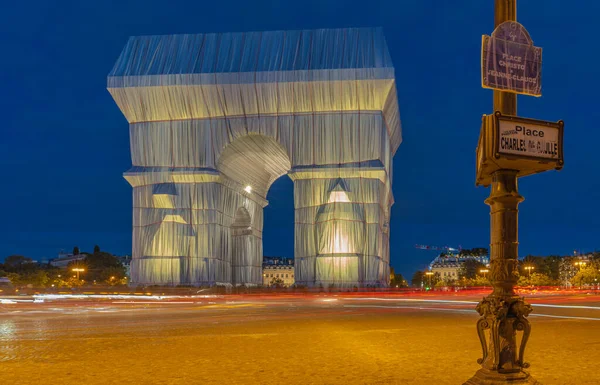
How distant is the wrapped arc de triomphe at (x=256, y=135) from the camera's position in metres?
43.4

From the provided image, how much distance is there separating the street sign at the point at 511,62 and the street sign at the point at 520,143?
314 millimetres

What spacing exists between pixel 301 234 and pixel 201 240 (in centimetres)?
732

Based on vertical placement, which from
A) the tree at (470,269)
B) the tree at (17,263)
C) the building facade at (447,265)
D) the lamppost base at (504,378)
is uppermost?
the lamppost base at (504,378)

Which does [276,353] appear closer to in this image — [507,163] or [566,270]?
[507,163]

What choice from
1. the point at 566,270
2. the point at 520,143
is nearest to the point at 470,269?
the point at 566,270

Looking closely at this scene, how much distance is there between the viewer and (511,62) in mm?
4973

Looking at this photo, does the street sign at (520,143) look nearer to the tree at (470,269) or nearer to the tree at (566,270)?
the tree at (566,270)

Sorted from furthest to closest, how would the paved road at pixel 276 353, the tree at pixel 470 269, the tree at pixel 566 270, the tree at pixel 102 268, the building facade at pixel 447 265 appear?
the building facade at pixel 447 265 → the tree at pixel 470 269 → the tree at pixel 566 270 → the tree at pixel 102 268 → the paved road at pixel 276 353

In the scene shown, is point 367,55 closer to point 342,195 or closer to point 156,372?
point 342,195

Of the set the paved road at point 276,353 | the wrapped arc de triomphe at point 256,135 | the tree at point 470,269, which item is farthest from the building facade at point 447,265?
the paved road at point 276,353

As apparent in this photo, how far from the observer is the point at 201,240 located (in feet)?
149

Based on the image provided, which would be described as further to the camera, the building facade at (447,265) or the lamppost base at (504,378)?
the building facade at (447,265)

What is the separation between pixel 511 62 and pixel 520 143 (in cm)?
69

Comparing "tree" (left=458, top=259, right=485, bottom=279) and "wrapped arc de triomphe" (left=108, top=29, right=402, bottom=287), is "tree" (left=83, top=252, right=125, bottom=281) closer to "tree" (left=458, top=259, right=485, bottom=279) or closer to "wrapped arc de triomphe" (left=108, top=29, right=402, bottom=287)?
"wrapped arc de triomphe" (left=108, top=29, right=402, bottom=287)
